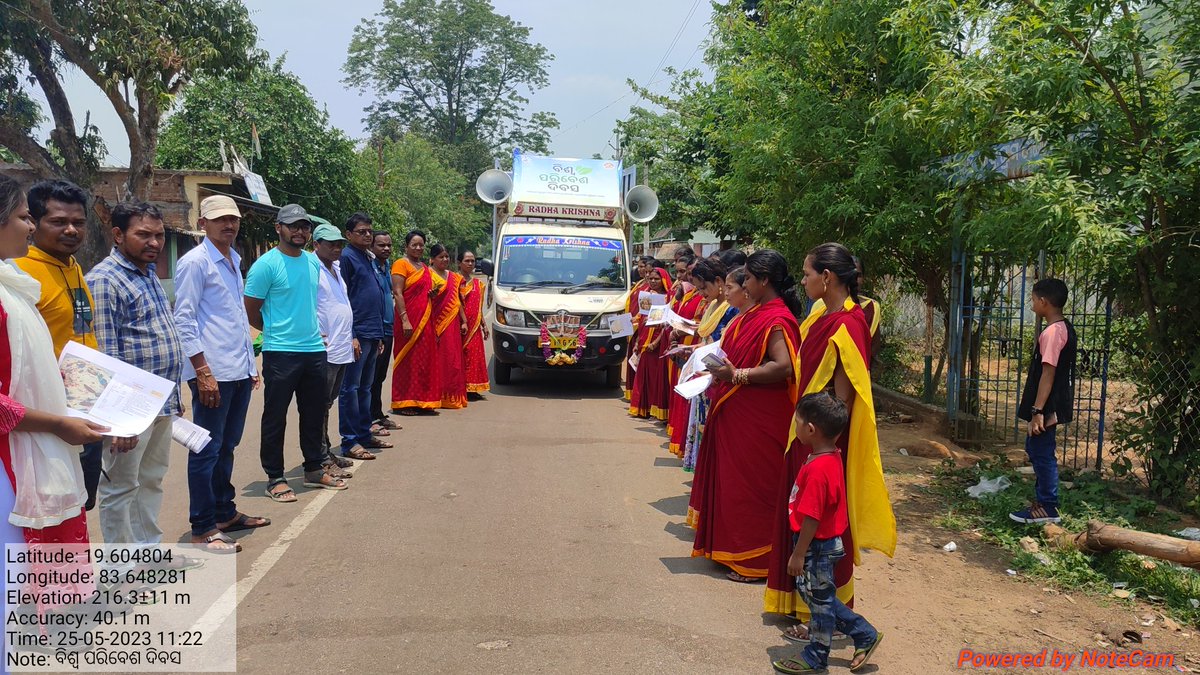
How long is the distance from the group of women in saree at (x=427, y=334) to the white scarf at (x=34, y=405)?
5555 mm

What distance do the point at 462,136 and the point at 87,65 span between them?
35334 millimetres

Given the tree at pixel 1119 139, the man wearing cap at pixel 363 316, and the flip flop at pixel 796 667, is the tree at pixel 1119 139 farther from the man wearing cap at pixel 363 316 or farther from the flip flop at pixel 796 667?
the man wearing cap at pixel 363 316

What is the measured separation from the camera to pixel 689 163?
16.6m

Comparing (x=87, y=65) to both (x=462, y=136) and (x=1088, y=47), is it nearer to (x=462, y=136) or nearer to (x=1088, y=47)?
(x=1088, y=47)

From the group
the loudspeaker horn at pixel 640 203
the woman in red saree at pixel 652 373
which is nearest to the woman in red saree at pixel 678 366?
the woman in red saree at pixel 652 373

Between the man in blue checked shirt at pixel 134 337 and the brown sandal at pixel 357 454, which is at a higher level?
the man in blue checked shirt at pixel 134 337

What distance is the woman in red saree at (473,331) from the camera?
32.0ft

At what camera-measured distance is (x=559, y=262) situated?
11.0 m

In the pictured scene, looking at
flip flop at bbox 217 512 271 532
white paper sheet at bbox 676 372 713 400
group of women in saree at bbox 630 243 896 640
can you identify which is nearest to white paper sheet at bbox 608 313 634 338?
group of women in saree at bbox 630 243 896 640

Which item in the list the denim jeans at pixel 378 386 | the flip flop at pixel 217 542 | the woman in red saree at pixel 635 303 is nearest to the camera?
the flip flop at pixel 217 542

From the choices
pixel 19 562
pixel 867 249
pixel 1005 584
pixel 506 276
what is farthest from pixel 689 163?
pixel 19 562

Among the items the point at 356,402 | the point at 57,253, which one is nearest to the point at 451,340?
the point at 356,402

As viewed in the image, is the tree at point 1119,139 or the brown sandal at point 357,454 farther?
the brown sandal at point 357,454

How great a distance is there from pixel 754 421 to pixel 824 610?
3.84ft
